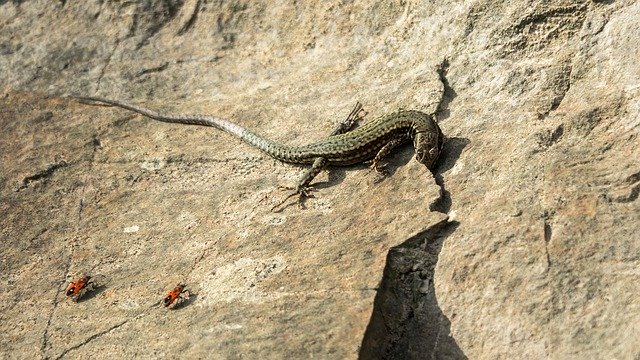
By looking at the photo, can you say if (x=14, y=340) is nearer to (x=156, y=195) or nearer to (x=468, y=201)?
(x=156, y=195)

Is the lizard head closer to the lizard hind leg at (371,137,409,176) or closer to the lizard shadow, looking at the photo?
the lizard hind leg at (371,137,409,176)

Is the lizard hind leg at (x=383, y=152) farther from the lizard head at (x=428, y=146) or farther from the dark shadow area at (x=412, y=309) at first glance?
the dark shadow area at (x=412, y=309)

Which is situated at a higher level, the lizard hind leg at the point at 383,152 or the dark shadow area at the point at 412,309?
the lizard hind leg at the point at 383,152

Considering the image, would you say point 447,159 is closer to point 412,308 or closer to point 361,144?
point 361,144

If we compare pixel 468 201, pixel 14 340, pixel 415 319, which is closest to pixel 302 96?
pixel 468 201

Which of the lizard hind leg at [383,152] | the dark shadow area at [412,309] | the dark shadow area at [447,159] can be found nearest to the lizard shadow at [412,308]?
the dark shadow area at [412,309]

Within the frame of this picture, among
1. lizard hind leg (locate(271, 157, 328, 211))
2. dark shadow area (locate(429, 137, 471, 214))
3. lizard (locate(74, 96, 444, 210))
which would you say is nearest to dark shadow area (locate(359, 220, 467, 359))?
dark shadow area (locate(429, 137, 471, 214))
